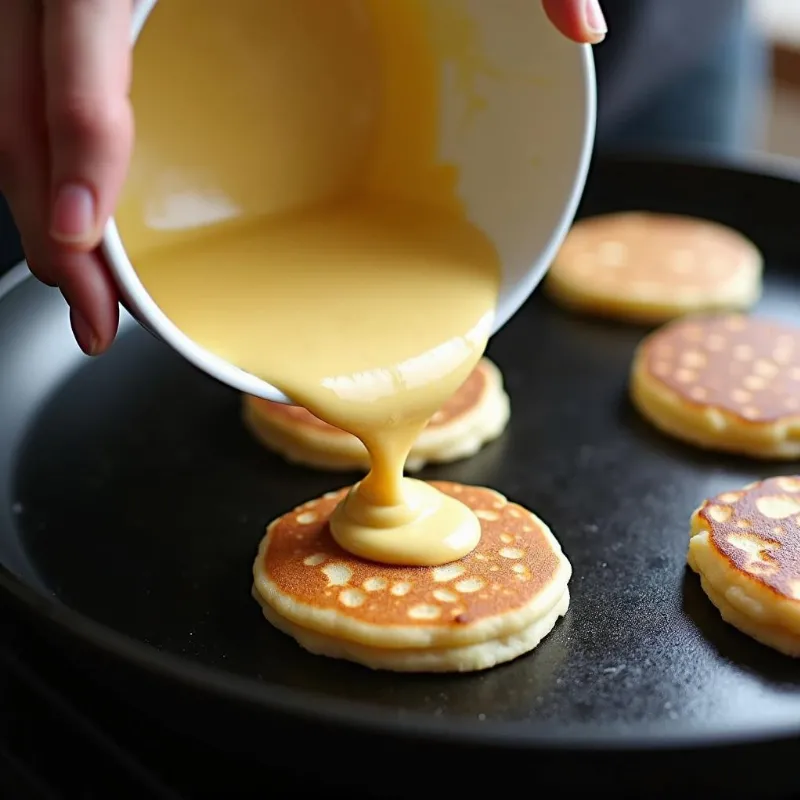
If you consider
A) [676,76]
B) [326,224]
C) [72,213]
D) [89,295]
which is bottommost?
[676,76]

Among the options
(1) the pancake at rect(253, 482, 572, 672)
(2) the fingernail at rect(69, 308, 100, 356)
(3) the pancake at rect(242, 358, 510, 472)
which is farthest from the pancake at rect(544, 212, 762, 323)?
(2) the fingernail at rect(69, 308, 100, 356)

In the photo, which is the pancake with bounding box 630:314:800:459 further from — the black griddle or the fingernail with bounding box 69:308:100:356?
the fingernail with bounding box 69:308:100:356

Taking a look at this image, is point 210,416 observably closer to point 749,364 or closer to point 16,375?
point 16,375

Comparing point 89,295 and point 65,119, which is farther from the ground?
point 65,119

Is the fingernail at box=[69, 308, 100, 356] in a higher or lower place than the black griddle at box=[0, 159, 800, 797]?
higher

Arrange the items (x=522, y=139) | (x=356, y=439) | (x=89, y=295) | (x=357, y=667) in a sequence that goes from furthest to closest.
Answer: (x=356, y=439)
(x=522, y=139)
(x=357, y=667)
(x=89, y=295)

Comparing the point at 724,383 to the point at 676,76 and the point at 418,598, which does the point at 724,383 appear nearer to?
the point at 418,598

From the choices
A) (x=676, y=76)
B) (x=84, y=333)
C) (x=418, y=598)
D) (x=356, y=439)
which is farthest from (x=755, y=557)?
(x=676, y=76)

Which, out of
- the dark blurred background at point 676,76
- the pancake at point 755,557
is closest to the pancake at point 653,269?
the dark blurred background at point 676,76
